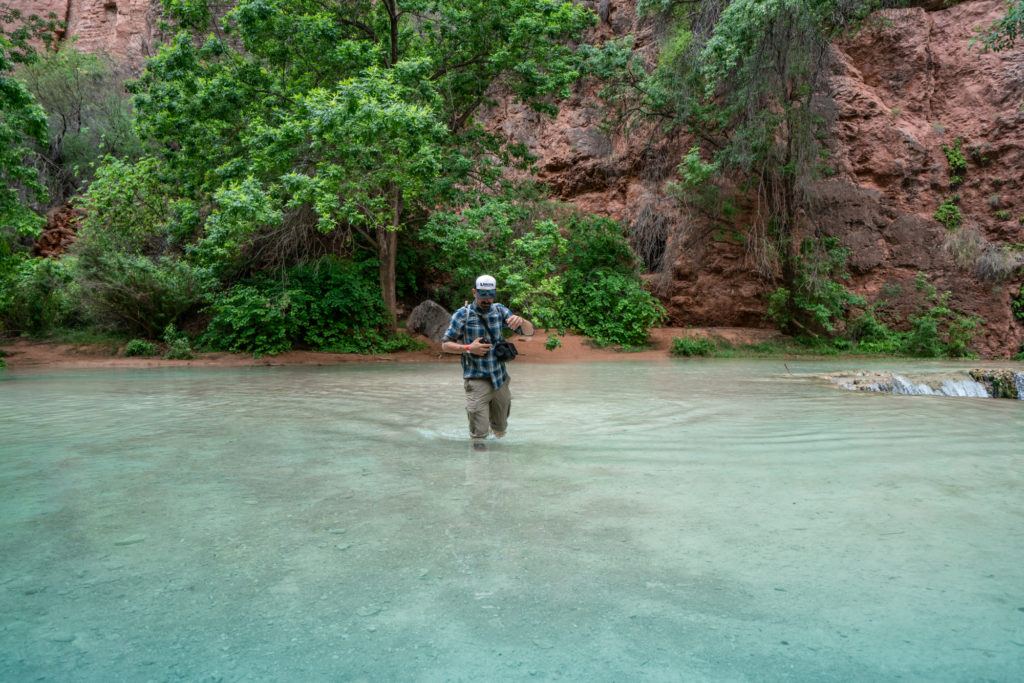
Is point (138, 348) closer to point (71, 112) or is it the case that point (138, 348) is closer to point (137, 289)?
point (137, 289)

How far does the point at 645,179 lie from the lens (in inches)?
960

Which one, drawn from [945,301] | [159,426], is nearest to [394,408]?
[159,426]

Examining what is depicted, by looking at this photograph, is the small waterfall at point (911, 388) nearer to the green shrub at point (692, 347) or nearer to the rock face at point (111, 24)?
the green shrub at point (692, 347)

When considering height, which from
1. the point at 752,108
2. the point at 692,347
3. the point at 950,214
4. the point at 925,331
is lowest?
the point at 692,347

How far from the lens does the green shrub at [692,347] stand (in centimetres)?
2114

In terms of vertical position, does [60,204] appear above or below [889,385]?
above

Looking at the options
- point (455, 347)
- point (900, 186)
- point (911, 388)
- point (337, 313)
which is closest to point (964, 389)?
point (911, 388)

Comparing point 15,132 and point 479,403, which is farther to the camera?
point 15,132

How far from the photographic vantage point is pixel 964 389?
12.9m

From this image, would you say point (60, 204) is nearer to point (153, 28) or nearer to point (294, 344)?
point (153, 28)

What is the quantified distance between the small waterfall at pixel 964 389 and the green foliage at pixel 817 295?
312 inches

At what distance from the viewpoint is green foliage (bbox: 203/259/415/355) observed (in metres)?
18.7

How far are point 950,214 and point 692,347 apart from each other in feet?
29.9

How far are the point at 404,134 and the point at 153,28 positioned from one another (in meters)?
25.6
